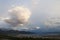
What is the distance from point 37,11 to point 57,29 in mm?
286

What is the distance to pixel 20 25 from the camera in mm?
1247

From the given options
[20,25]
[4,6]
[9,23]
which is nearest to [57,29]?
[20,25]

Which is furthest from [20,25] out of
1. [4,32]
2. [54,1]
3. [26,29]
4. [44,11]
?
[54,1]

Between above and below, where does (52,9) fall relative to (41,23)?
above

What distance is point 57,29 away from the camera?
1.21 metres

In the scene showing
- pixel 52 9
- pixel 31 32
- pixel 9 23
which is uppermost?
pixel 52 9

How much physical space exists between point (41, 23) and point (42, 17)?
7 centimetres

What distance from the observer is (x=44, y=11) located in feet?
4.08

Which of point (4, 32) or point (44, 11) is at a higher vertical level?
point (44, 11)

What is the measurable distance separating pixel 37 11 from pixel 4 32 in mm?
429

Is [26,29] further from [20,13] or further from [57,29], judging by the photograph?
[57,29]

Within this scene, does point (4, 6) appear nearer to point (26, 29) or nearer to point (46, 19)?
point (26, 29)

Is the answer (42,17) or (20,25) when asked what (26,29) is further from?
(42,17)

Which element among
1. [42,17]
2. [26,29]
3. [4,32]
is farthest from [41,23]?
[4,32]
